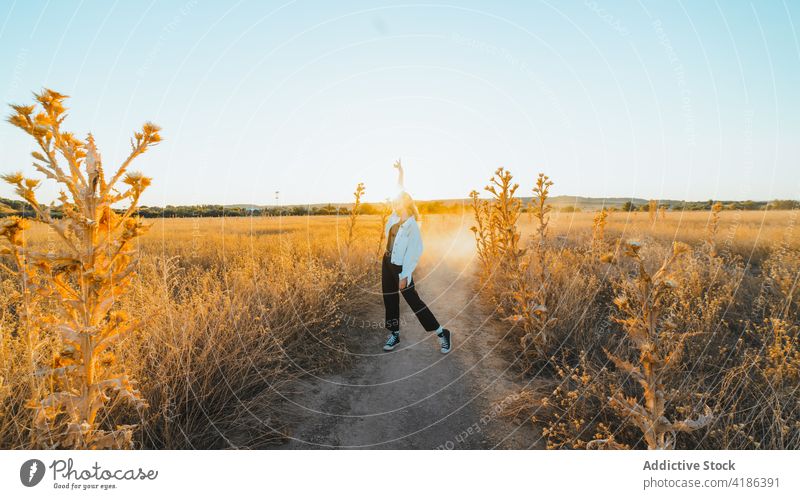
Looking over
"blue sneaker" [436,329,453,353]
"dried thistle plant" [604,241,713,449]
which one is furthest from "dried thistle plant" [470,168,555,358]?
"dried thistle plant" [604,241,713,449]

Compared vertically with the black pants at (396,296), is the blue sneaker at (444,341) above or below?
below

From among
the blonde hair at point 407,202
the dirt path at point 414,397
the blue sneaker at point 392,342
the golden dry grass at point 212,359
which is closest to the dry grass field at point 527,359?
the golden dry grass at point 212,359

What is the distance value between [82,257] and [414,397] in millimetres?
2786

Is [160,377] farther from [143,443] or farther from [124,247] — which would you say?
[124,247]

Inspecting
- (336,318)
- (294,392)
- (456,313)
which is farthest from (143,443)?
(456,313)

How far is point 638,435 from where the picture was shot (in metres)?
2.64

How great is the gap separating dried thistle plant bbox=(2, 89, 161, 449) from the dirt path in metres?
1.50

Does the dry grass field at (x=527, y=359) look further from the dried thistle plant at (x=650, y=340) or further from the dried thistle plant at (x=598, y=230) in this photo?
the dried thistle plant at (x=598, y=230)

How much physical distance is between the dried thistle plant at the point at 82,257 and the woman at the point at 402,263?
2787mm

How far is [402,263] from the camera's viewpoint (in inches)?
169

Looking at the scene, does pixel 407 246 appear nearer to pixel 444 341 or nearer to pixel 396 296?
pixel 396 296

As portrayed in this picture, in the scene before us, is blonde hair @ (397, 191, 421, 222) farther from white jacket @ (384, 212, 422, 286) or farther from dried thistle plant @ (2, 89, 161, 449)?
dried thistle plant @ (2, 89, 161, 449)

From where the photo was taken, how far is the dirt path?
284 cm

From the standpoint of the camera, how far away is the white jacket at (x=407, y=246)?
13.8 ft
